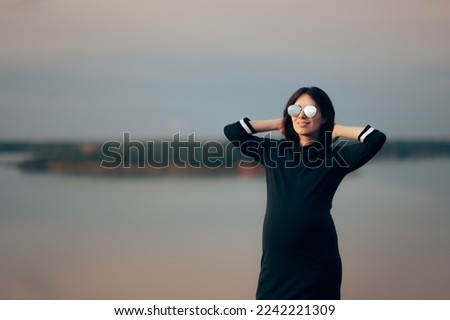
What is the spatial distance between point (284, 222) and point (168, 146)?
857 millimetres

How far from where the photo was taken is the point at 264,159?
240 centimetres

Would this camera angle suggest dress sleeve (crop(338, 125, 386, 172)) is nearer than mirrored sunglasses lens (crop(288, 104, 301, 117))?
Yes

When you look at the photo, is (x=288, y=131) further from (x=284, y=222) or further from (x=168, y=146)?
(x=168, y=146)

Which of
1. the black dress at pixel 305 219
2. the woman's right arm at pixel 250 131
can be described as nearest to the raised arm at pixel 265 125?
the woman's right arm at pixel 250 131

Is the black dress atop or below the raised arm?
below

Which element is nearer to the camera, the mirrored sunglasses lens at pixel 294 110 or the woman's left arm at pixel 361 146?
the woman's left arm at pixel 361 146

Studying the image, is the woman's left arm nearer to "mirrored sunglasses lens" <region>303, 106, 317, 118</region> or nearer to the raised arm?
"mirrored sunglasses lens" <region>303, 106, 317, 118</region>

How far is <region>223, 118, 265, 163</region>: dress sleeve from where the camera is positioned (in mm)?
2430

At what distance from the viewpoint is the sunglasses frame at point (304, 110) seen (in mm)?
2344

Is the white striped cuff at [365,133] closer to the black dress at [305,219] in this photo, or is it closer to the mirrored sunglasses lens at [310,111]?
the black dress at [305,219]

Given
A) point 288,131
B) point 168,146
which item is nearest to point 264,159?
point 288,131

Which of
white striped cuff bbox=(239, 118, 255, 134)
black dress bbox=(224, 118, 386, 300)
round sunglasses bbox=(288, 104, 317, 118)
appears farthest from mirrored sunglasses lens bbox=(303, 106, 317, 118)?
white striped cuff bbox=(239, 118, 255, 134)
